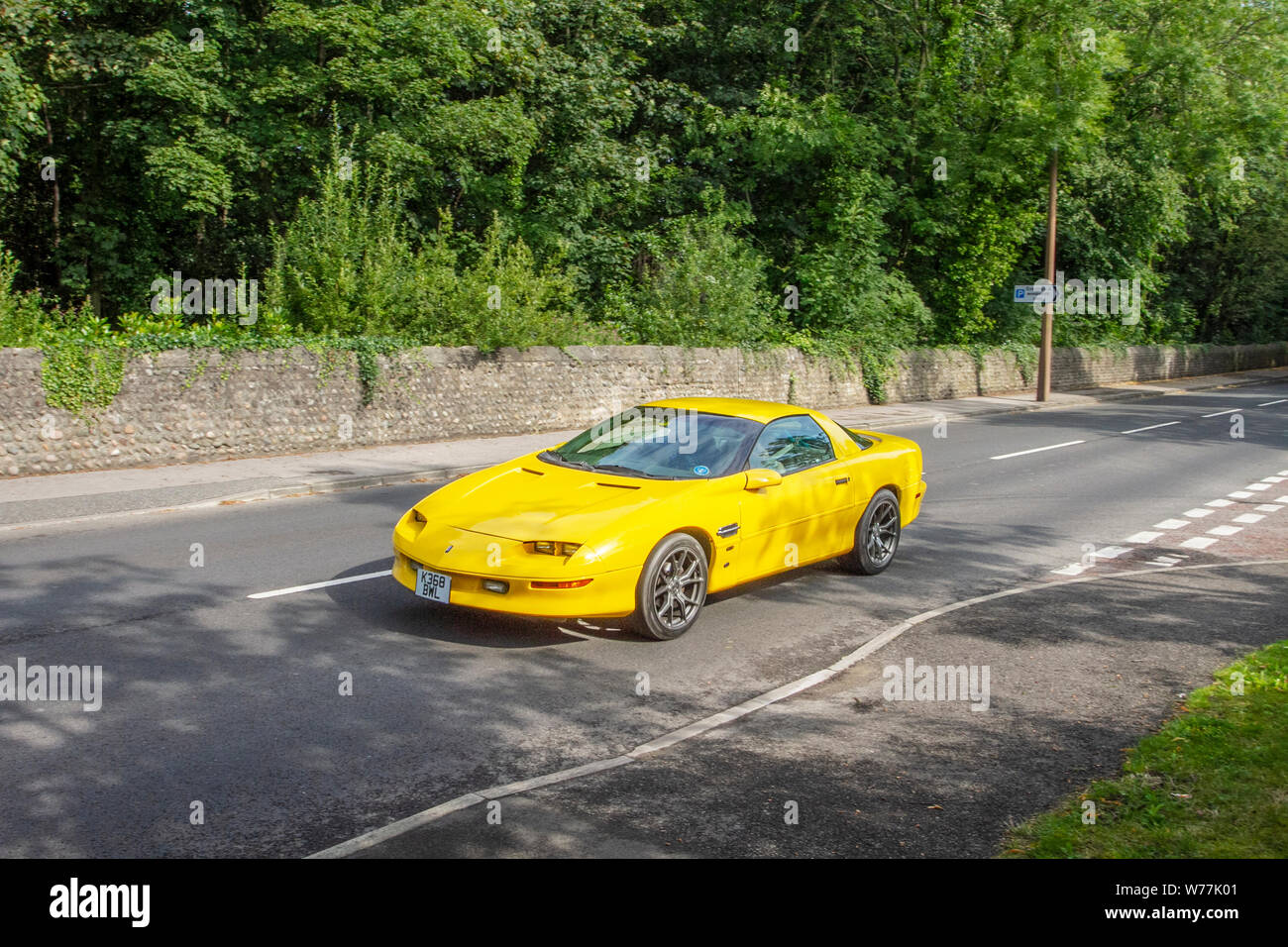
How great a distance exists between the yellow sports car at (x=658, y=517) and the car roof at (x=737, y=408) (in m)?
0.02

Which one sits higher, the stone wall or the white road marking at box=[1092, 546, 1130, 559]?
the stone wall

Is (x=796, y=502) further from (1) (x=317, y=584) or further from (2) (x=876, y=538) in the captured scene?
(1) (x=317, y=584)

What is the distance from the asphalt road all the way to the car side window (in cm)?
105

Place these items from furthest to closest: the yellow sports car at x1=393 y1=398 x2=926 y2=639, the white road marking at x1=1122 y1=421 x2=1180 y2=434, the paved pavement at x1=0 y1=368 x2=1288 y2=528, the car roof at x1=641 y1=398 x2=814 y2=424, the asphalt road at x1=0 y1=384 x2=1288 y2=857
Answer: the white road marking at x1=1122 y1=421 x2=1180 y2=434, the paved pavement at x1=0 y1=368 x2=1288 y2=528, the car roof at x1=641 y1=398 x2=814 y2=424, the yellow sports car at x1=393 y1=398 x2=926 y2=639, the asphalt road at x1=0 y1=384 x2=1288 y2=857

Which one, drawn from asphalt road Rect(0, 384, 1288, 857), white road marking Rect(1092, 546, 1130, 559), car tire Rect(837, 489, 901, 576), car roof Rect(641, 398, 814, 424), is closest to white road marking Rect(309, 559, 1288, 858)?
asphalt road Rect(0, 384, 1288, 857)

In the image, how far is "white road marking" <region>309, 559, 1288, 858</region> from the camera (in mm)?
4246

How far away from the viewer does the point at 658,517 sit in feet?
23.7

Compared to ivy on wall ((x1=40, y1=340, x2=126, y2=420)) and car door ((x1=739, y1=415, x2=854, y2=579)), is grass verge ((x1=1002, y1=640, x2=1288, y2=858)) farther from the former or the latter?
ivy on wall ((x1=40, y1=340, x2=126, y2=420))

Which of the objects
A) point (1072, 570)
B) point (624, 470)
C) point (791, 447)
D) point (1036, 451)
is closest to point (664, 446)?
point (624, 470)
